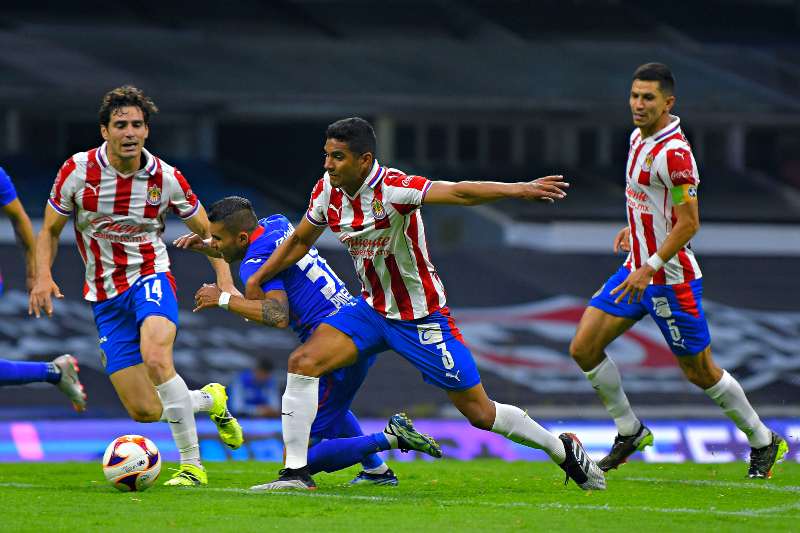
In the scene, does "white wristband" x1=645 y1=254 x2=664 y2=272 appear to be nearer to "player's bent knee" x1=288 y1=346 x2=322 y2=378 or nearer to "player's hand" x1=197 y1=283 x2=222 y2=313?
"player's bent knee" x1=288 y1=346 x2=322 y2=378

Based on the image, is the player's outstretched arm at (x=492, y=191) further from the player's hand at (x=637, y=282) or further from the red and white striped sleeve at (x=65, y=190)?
the red and white striped sleeve at (x=65, y=190)

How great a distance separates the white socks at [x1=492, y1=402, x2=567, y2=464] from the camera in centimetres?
812

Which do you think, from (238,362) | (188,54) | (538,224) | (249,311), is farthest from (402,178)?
(188,54)

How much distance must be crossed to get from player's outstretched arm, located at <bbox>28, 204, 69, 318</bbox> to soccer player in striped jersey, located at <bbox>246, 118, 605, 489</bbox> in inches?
52.9

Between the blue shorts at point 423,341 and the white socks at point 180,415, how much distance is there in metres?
1.13

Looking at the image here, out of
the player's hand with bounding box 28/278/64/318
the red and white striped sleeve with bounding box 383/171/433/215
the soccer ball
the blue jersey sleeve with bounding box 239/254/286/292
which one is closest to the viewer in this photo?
the red and white striped sleeve with bounding box 383/171/433/215

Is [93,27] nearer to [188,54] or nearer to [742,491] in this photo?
[188,54]

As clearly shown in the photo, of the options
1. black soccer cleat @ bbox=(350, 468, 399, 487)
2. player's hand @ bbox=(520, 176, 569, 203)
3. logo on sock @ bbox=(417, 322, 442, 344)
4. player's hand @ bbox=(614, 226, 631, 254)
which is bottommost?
black soccer cleat @ bbox=(350, 468, 399, 487)

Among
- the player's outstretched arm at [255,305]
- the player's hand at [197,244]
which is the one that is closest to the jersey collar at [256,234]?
the player's hand at [197,244]

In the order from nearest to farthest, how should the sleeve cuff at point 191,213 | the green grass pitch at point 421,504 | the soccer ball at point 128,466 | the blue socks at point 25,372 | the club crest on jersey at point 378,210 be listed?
the green grass pitch at point 421,504 → the club crest on jersey at point 378,210 → the soccer ball at point 128,466 → the sleeve cuff at point 191,213 → the blue socks at point 25,372

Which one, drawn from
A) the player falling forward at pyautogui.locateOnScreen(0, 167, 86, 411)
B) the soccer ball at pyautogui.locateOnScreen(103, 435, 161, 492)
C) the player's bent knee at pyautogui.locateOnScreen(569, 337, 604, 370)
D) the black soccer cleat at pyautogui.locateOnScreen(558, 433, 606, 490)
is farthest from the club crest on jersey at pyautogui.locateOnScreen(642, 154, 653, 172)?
the player falling forward at pyautogui.locateOnScreen(0, 167, 86, 411)

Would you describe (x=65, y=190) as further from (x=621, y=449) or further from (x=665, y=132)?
(x=621, y=449)

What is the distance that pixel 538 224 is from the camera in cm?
2373

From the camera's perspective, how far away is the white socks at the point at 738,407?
9.36 meters
